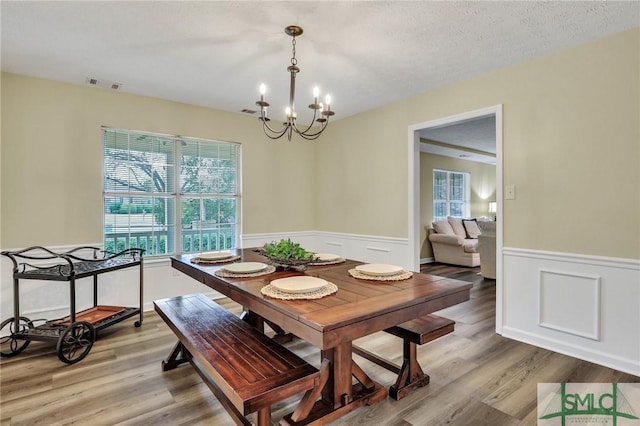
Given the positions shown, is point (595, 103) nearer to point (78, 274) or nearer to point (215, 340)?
point (215, 340)

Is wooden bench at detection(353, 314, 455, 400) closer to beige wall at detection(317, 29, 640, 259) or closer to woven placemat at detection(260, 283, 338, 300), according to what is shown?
woven placemat at detection(260, 283, 338, 300)

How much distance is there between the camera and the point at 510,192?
2.98m

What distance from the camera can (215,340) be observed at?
192 cm

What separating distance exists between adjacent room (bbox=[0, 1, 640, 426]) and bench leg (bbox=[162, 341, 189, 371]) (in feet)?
0.08

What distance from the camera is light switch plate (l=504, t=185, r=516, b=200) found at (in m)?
2.96

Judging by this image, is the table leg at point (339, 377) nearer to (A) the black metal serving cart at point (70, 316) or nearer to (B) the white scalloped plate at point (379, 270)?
(B) the white scalloped plate at point (379, 270)

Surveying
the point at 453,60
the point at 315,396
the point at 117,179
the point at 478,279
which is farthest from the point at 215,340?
the point at 478,279

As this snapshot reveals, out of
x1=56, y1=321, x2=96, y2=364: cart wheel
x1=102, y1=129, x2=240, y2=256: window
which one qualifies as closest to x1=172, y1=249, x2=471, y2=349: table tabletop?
x1=56, y1=321, x2=96, y2=364: cart wheel

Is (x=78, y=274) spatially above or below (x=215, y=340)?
above

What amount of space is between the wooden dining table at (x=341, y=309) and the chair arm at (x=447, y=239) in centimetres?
473

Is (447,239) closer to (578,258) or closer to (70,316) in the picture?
(578,258)

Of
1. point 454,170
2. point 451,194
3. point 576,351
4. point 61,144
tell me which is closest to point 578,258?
point 576,351

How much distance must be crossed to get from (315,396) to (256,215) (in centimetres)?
308

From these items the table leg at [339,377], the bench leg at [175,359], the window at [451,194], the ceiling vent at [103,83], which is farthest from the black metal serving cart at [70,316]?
the window at [451,194]
